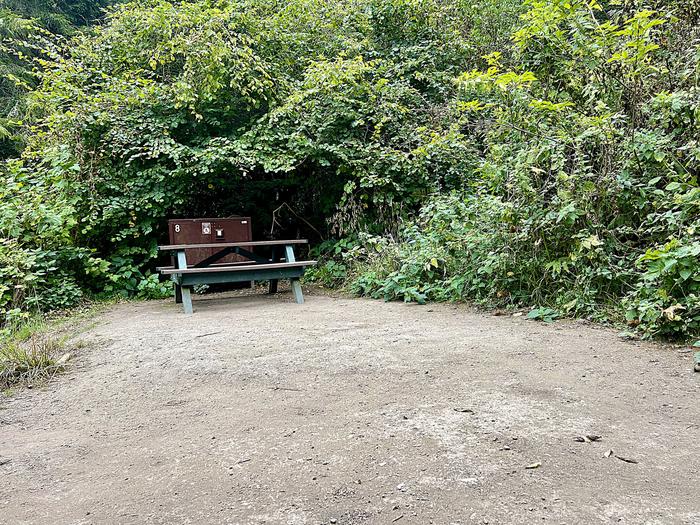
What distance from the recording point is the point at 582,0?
4344mm

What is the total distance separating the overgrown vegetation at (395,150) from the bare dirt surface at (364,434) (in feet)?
3.77

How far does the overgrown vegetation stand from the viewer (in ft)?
12.7

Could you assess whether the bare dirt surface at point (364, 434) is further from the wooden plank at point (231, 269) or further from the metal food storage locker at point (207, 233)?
the metal food storage locker at point (207, 233)

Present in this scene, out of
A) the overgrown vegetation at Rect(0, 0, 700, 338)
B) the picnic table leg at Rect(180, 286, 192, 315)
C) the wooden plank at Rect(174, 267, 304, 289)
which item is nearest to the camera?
the overgrown vegetation at Rect(0, 0, 700, 338)

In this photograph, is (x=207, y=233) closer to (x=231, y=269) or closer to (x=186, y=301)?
(x=231, y=269)

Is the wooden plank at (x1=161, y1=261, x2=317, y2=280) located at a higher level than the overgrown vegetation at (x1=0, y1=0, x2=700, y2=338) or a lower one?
lower

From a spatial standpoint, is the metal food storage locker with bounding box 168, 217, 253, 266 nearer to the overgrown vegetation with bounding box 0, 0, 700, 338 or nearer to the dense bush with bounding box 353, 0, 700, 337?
the overgrown vegetation with bounding box 0, 0, 700, 338

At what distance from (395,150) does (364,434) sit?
5804mm

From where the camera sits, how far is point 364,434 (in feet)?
6.02

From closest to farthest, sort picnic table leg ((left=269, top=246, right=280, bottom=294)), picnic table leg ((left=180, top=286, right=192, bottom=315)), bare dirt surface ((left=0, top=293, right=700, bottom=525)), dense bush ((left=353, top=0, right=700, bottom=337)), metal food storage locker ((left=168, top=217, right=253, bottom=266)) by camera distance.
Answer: bare dirt surface ((left=0, top=293, right=700, bottom=525))
dense bush ((left=353, top=0, right=700, bottom=337))
picnic table leg ((left=180, top=286, right=192, bottom=315))
picnic table leg ((left=269, top=246, right=280, bottom=294))
metal food storage locker ((left=168, top=217, right=253, bottom=266))

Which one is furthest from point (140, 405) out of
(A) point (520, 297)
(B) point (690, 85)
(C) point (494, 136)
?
(B) point (690, 85)

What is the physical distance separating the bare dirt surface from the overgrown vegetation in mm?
1148

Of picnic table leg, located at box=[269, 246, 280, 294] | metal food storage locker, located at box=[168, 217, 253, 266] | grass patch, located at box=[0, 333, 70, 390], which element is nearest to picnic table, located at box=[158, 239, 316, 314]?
picnic table leg, located at box=[269, 246, 280, 294]

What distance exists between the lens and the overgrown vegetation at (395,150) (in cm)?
387
